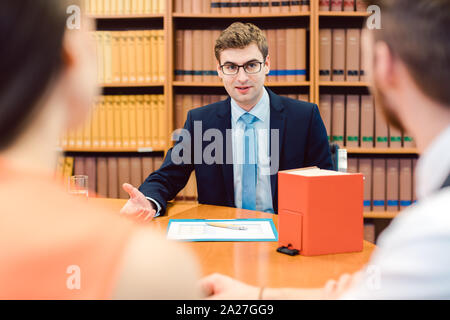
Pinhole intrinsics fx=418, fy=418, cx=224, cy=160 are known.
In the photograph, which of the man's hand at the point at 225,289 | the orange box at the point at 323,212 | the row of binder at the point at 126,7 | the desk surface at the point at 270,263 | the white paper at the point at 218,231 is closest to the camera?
the man's hand at the point at 225,289

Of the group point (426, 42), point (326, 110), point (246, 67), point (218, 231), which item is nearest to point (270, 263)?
point (218, 231)

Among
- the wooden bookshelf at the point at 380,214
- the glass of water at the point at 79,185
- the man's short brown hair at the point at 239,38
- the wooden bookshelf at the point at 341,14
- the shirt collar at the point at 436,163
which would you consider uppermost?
the wooden bookshelf at the point at 341,14

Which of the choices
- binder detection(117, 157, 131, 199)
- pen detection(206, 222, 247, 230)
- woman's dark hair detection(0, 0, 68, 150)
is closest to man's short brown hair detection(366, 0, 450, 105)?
woman's dark hair detection(0, 0, 68, 150)

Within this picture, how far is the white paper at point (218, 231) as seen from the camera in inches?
46.9

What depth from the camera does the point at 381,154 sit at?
108 inches

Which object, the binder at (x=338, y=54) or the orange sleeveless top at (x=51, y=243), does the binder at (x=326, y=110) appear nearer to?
the binder at (x=338, y=54)

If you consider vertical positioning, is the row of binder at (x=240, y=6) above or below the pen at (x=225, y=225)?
above

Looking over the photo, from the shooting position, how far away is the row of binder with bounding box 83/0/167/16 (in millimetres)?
2705

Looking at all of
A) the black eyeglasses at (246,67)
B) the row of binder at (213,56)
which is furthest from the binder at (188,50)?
the black eyeglasses at (246,67)

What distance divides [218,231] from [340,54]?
1808 millimetres

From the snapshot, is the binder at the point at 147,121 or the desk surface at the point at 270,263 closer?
the desk surface at the point at 270,263

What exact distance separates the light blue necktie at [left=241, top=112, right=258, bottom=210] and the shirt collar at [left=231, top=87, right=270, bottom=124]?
21 millimetres

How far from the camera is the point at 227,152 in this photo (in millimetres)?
1994

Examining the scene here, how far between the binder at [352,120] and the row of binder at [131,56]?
122 centimetres
